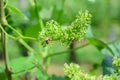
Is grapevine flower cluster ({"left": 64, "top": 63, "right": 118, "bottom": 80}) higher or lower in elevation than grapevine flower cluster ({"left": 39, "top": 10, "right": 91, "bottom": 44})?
lower

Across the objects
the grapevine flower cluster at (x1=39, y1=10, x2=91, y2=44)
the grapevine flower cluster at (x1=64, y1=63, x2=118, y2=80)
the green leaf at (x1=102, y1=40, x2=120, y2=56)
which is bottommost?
the grapevine flower cluster at (x1=64, y1=63, x2=118, y2=80)

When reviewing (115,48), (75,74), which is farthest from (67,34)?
(115,48)

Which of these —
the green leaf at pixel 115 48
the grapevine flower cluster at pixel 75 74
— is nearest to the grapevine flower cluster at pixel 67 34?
the grapevine flower cluster at pixel 75 74

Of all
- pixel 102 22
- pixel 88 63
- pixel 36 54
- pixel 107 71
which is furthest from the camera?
pixel 102 22

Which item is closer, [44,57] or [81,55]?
[44,57]

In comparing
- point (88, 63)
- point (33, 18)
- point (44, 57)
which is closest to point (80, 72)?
point (44, 57)

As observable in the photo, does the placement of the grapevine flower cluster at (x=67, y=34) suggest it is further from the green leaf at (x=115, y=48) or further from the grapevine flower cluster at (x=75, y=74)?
the green leaf at (x=115, y=48)

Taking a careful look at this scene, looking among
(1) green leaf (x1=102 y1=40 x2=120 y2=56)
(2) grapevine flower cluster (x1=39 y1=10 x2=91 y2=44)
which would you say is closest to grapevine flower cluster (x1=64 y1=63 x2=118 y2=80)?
(2) grapevine flower cluster (x1=39 y1=10 x2=91 y2=44)

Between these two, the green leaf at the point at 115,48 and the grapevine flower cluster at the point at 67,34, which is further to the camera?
the green leaf at the point at 115,48

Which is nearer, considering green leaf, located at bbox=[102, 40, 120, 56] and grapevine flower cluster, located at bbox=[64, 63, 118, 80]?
grapevine flower cluster, located at bbox=[64, 63, 118, 80]

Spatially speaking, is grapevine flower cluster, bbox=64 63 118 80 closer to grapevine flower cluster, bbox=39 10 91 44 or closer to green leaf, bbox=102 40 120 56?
grapevine flower cluster, bbox=39 10 91 44

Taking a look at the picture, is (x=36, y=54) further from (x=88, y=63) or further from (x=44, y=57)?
(x=88, y=63)
